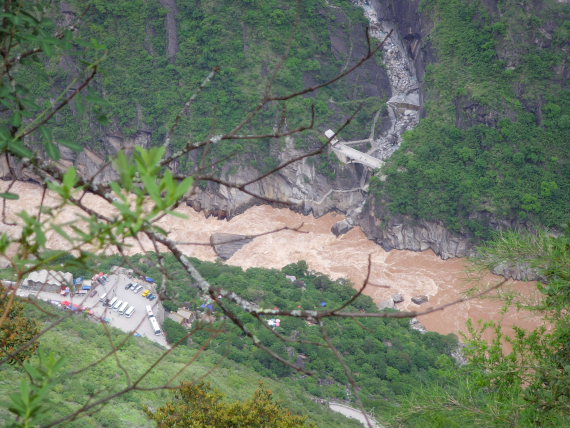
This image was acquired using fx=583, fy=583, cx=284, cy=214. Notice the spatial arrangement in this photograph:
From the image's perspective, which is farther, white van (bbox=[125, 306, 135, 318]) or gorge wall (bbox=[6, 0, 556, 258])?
gorge wall (bbox=[6, 0, 556, 258])

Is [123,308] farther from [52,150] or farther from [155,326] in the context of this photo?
[52,150]

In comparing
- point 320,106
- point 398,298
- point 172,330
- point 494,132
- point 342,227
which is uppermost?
point 320,106

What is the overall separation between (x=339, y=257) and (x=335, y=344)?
736 cm

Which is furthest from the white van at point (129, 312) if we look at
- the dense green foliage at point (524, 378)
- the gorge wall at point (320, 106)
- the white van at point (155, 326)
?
the dense green foliage at point (524, 378)

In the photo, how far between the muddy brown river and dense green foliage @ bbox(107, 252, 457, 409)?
188cm

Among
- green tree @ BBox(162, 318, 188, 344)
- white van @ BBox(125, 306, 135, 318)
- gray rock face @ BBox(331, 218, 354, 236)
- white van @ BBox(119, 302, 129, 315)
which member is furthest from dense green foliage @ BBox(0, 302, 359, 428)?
gray rock face @ BBox(331, 218, 354, 236)

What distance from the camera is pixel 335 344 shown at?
17.1 meters

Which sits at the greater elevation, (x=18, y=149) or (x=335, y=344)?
(x=18, y=149)

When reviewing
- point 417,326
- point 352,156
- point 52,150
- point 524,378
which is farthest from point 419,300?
point 52,150

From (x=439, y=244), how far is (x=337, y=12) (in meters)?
13.7

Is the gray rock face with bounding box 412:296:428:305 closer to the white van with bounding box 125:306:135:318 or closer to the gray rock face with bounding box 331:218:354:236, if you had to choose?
the gray rock face with bounding box 331:218:354:236

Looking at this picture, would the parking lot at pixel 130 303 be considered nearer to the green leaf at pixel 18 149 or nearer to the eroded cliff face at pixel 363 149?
the eroded cliff face at pixel 363 149

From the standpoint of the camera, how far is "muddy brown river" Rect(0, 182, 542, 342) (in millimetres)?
20969

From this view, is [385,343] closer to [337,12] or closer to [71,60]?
[337,12]
